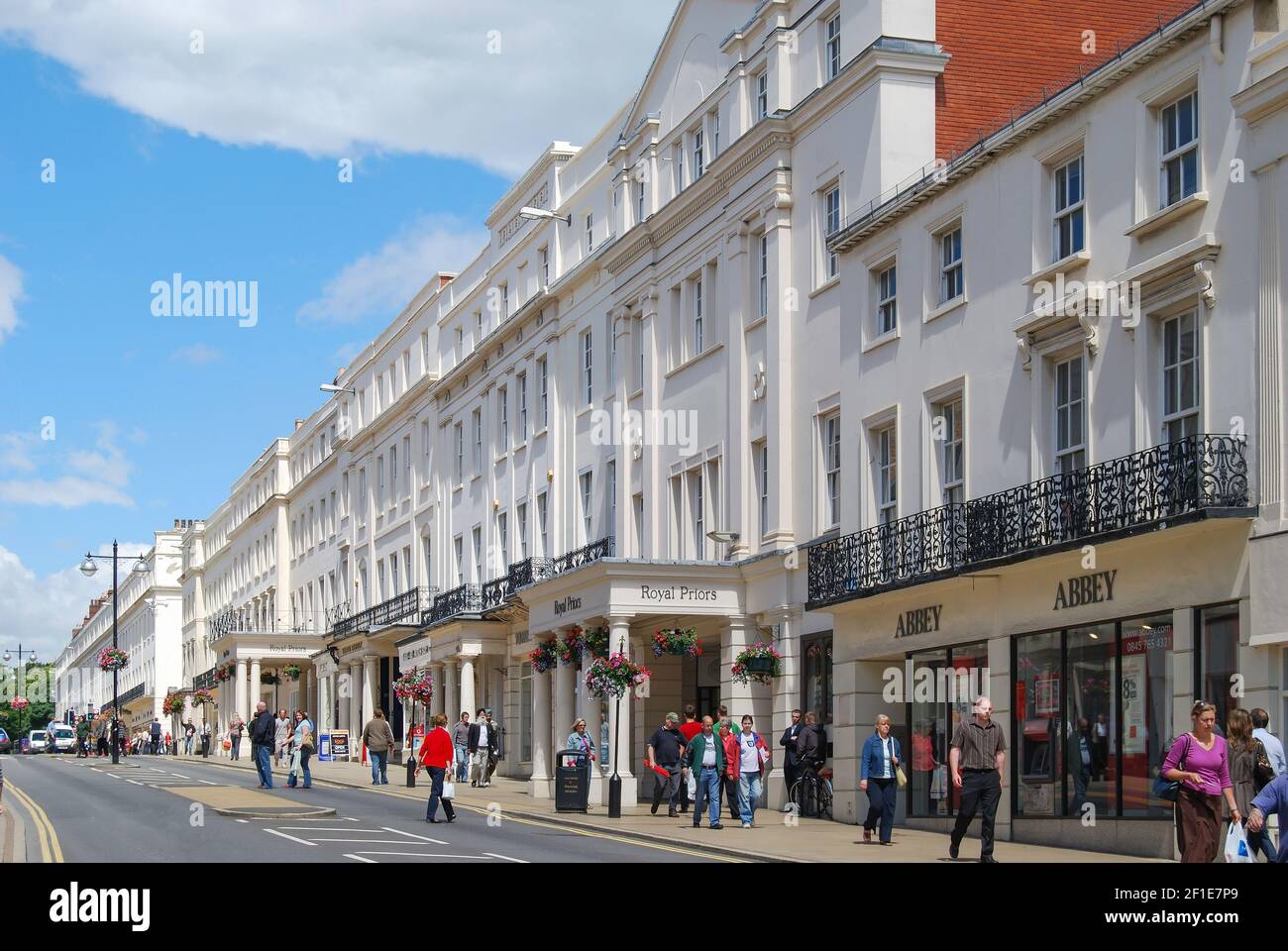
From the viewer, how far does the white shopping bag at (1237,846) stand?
44.1 ft

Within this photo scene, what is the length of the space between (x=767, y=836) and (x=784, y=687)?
23.7ft

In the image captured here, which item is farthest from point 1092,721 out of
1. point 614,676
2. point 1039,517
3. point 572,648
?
point 572,648

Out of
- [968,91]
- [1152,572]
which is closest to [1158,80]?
[1152,572]

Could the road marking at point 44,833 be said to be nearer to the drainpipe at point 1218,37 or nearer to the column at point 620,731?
the column at point 620,731

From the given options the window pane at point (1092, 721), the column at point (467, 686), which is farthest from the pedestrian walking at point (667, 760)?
the column at point (467, 686)

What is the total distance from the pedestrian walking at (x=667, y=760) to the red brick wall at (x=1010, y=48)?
1085 centimetres

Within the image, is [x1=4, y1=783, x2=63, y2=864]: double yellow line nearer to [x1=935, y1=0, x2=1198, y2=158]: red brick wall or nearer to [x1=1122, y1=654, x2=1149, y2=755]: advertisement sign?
[x1=1122, y1=654, x2=1149, y2=755]: advertisement sign

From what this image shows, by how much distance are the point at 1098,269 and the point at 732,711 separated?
43.0ft

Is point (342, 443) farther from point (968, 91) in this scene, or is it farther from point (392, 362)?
point (968, 91)

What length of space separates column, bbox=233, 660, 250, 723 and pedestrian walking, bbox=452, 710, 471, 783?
31318 mm

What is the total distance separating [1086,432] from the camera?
2305 cm

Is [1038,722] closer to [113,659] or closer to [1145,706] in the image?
[1145,706]

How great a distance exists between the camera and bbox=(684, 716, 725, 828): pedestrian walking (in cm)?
2678

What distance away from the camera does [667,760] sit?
100.0 ft
